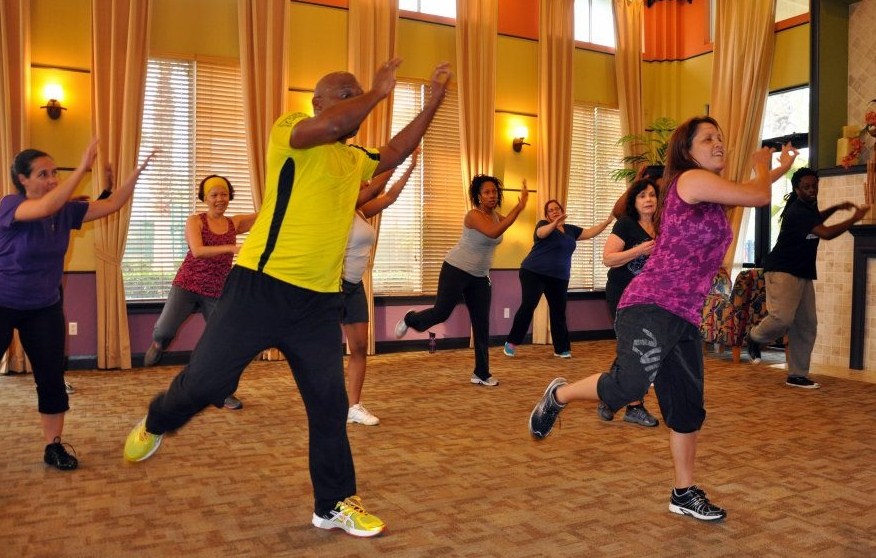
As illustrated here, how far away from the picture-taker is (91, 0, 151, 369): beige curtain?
6.75 meters

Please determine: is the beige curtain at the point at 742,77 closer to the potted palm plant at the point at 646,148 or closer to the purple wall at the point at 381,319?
the potted palm plant at the point at 646,148

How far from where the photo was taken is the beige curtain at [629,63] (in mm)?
9430

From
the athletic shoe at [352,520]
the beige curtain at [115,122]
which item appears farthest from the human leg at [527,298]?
the athletic shoe at [352,520]

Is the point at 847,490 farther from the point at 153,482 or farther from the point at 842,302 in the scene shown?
the point at 842,302

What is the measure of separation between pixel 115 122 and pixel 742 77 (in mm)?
6609

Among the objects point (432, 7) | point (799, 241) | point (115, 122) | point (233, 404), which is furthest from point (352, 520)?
point (432, 7)

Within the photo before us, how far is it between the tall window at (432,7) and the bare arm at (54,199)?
5830 millimetres

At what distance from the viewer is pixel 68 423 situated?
15.0 ft

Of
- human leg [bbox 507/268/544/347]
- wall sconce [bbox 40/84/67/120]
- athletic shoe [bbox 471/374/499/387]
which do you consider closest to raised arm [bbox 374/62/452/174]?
athletic shoe [bbox 471/374/499/387]

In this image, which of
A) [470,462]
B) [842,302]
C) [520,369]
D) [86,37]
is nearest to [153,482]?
[470,462]

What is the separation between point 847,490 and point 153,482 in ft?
9.78

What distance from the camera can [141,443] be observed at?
2.66 m

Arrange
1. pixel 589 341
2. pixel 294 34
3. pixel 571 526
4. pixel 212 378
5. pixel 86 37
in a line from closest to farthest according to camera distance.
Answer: pixel 212 378
pixel 571 526
pixel 86 37
pixel 294 34
pixel 589 341

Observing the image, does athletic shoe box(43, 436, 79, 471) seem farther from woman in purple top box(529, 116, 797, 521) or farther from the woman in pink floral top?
woman in purple top box(529, 116, 797, 521)
